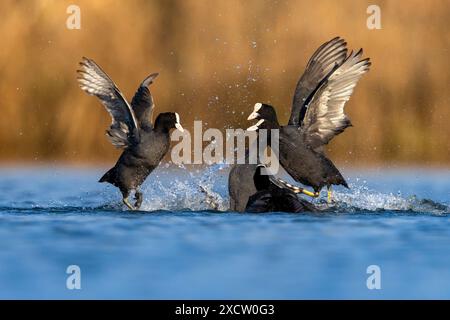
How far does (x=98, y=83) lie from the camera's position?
36.7 feet

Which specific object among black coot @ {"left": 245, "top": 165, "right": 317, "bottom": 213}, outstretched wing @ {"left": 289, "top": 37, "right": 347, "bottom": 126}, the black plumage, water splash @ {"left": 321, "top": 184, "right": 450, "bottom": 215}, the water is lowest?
water splash @ {"left": 321, "top": 184, "right": 450, "bottom": 215}

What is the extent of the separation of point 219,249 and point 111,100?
310 centimetres

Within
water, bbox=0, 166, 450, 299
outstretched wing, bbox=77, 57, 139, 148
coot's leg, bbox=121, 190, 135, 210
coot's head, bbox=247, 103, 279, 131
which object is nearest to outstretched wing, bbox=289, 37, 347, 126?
coot's head, bbox=247, 103, 279, 131

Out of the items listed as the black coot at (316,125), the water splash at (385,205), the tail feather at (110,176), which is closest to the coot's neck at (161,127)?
the tail feather at (110,176)

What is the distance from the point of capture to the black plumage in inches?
439

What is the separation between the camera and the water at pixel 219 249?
7141 millimetres

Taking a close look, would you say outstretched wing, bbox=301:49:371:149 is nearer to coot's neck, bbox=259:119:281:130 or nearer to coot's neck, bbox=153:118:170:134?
coot's neck, bbox=259:119:281:130

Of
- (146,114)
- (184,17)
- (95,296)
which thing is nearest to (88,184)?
(146,114)

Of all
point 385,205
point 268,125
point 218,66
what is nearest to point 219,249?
point 268,125

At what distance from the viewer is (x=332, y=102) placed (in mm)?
11141

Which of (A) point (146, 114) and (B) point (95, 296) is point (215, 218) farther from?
(B) point (95, 296)

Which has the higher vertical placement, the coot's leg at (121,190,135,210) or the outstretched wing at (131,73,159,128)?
the outstretched wing at (131,73,159,128)

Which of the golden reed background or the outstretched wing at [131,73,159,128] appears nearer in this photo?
the outstretched wing at [131,73,159,128]

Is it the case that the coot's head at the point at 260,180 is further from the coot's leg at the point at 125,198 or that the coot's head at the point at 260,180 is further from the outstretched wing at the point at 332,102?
the coot's leg at the point at 125,198
